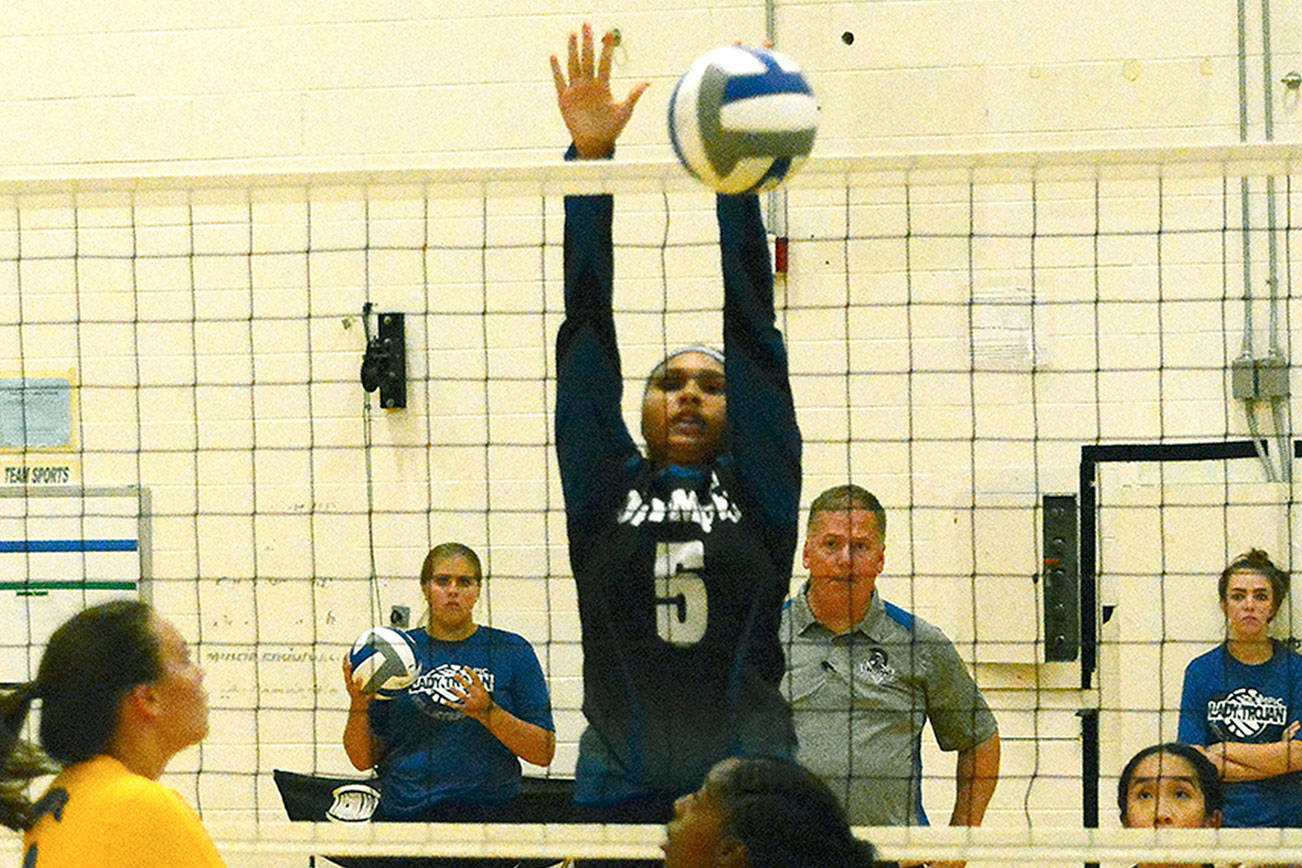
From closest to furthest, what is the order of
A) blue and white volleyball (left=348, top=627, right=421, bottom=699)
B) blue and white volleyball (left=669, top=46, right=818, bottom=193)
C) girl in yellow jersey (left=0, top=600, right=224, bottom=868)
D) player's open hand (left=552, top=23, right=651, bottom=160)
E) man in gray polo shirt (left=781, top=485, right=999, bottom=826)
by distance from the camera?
girl in yellow jersey (left=0, top=600, right=224, bottom=868)
blue and white volleyball (left=669, top=46, right=818, bottom=193)
player's open hand (left=552, top=23, right=651, bottom=160)
man in gray polo shirt (left=781, top=485, right=999, bottom=826)
blue and white volleyball (left=348, top=627, right=421, bottom=699)

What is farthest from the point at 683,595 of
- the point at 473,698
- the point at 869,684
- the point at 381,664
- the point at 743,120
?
the point at 473,698

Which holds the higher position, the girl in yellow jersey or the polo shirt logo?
the girl in yellow jersey

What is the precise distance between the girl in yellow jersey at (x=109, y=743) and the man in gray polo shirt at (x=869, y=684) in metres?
2.26

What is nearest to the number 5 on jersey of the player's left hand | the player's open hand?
the player's open hand

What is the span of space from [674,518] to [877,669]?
1.45 meters

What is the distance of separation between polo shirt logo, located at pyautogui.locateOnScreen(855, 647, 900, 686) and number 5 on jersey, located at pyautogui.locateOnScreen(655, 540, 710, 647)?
4.44ft

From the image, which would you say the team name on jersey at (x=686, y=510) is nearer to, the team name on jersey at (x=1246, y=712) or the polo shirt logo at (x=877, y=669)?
the polo shirt logo at (x=877, y=669)

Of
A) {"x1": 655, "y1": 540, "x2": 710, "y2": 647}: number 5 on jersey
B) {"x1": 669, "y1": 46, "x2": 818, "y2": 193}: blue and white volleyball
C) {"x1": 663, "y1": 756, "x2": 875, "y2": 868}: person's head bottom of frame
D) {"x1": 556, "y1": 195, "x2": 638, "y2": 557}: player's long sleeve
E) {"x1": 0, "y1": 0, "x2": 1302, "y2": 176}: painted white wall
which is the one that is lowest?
{"x1": 663, "y1": 756, "x2": 875, "y2": 868}: person's head bottom of frame

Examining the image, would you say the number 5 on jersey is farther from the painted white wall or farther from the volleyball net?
the painted white wall

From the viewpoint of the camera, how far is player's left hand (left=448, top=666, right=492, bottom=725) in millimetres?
5113

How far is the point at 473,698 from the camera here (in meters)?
5.13

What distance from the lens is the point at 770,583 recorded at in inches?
139

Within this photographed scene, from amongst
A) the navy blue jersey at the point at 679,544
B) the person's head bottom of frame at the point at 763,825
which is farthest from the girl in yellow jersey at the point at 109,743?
the navy blue jersey at the point at 679,544

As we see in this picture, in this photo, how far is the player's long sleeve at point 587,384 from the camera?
140 inches
